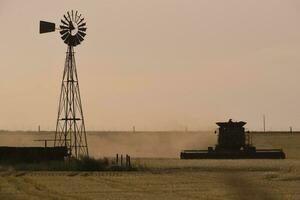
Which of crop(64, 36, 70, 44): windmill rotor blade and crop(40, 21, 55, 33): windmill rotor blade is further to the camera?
crop(64, 36, 70, 44): windmill rotor blade

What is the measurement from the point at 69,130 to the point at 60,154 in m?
2.73

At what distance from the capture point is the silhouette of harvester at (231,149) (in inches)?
2299

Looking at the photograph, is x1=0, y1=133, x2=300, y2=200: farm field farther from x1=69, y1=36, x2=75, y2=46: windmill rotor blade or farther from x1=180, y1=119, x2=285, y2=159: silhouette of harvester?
x1=180, y1=119, x2=285, y2=159: silhouette of harvester

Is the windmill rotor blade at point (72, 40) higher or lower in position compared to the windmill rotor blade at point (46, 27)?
lower

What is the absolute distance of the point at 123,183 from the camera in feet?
102

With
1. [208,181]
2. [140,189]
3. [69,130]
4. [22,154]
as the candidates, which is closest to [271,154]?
[69,130]

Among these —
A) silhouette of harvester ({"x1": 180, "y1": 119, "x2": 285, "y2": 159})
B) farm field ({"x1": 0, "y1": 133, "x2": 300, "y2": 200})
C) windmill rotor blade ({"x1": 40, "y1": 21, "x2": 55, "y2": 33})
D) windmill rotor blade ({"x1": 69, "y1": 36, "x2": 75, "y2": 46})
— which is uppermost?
windmill rotor blade ({"x1": 40, "y1": 21, "x2": 55, "y2": 33})

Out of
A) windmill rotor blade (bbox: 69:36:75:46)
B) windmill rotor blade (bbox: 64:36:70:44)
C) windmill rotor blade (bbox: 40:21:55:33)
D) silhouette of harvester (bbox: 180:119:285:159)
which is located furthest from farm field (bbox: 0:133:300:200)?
silhouette of harvester (bbox: 180:119:285:159)

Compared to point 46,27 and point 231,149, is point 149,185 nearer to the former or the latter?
point 46,27

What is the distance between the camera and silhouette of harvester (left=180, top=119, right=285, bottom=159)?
58406mm

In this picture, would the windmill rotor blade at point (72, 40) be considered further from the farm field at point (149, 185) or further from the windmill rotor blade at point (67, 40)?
the farm field at point (149, 185)

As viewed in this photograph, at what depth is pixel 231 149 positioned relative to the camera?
60.1m

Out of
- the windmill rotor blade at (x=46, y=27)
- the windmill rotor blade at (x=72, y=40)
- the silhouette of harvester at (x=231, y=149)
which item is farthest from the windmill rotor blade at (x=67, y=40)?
the silhouette of harvester at (x=231, y=149)

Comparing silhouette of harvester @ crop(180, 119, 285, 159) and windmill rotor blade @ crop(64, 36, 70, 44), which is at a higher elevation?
windmill rotor blade @ crop(64, 36, 70, 44)
